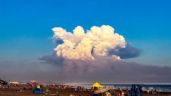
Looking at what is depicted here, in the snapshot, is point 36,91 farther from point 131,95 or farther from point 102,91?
point 131,95

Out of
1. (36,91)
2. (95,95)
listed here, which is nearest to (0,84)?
(36,91)

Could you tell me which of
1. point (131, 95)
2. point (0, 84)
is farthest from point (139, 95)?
point (0, 84)

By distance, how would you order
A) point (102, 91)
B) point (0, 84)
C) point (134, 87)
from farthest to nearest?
1. point (0, 84)
2. point (102, 91)
3. point (134, 87)

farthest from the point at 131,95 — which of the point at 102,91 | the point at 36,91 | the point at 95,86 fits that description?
the point at 36,91

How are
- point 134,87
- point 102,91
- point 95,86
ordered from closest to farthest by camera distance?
point 134,87, point 102,91, point 95,86

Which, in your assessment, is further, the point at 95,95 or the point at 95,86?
the point at 95,86

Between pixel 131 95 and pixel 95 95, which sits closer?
pixel 131 95

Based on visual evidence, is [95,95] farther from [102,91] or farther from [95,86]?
[95,86]

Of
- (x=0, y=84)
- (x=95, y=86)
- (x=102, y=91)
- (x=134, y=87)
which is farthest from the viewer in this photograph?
(x=0, y=84)
